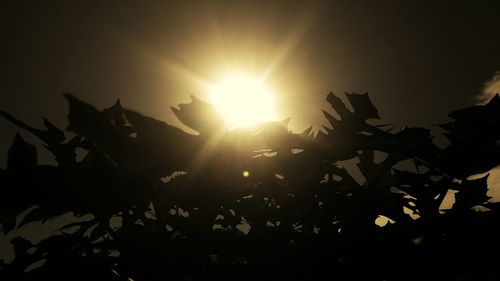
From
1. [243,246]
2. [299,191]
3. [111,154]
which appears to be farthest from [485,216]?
[111,154]

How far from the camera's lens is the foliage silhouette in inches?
33.8

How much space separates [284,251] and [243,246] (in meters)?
0.10

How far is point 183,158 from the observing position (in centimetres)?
87

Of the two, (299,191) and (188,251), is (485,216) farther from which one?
(188,251)

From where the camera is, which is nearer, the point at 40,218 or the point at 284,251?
the point at 284,251

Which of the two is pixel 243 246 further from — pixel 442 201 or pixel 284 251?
pixel 442 201

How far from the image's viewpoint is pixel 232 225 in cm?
117

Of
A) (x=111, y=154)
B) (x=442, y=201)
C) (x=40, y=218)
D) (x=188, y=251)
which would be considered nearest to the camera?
(x=111, y=154)

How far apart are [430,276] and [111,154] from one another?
0.68 metres

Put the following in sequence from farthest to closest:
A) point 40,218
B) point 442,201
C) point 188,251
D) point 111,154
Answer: point 442,201
point 40,218
point 188,251
point 111,154

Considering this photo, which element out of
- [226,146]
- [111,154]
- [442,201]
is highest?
[442,201]

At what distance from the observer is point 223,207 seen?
112 cm

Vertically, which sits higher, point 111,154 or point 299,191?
point 299,191

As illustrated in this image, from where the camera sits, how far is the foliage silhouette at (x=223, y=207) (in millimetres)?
857
